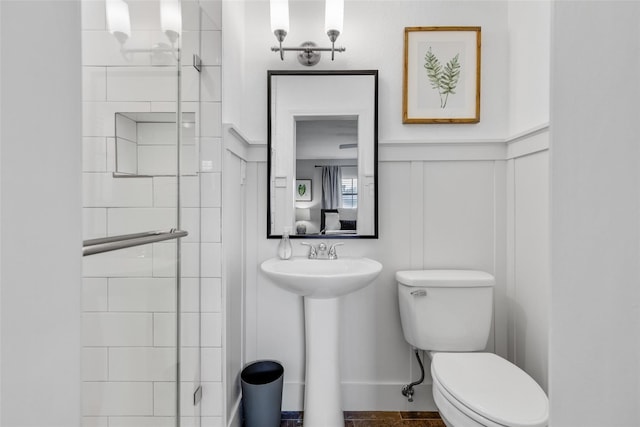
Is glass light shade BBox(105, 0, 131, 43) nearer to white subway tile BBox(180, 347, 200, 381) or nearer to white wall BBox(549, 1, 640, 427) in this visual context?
white wall BBox(549, 1, 640, 427)

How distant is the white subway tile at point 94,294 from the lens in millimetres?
725

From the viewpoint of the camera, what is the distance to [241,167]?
5.40ft

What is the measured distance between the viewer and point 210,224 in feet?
4.48

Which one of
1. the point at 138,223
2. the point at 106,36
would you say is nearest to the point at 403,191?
the point at 138,223

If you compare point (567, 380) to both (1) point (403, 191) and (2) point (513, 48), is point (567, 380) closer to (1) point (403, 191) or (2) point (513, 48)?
(1) point (403, 191)

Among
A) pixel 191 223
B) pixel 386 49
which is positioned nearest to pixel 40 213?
pixel 191 223

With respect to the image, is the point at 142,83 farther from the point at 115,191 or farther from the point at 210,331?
the point at 210,331

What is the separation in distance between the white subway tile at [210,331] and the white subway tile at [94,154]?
77 cm

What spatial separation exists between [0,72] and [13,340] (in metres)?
0.16

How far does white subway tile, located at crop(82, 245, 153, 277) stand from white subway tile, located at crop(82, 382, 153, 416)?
0.24m

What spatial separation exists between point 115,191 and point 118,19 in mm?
420

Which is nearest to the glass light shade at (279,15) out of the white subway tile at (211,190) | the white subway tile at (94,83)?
the white subway tile at (211,190)

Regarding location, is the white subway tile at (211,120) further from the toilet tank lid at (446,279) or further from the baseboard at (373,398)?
the baseboard at (373,398)

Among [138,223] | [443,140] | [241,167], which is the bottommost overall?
[138,223]
